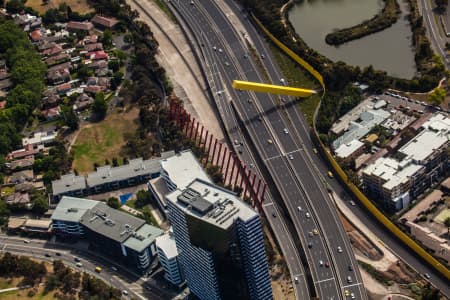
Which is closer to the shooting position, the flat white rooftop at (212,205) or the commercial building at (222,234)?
the flat white rooftop at (212,205)

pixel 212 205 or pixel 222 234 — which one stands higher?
pixel 212 205

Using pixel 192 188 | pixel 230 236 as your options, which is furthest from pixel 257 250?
pixel 192 188

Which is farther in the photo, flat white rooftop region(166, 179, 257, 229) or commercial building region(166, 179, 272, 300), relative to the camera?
commercial building region(166, 179, 272, 300)

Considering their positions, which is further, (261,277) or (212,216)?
(261,277)

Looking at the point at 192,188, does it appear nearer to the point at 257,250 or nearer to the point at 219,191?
the point at 219,191

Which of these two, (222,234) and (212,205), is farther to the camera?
(212,205)
